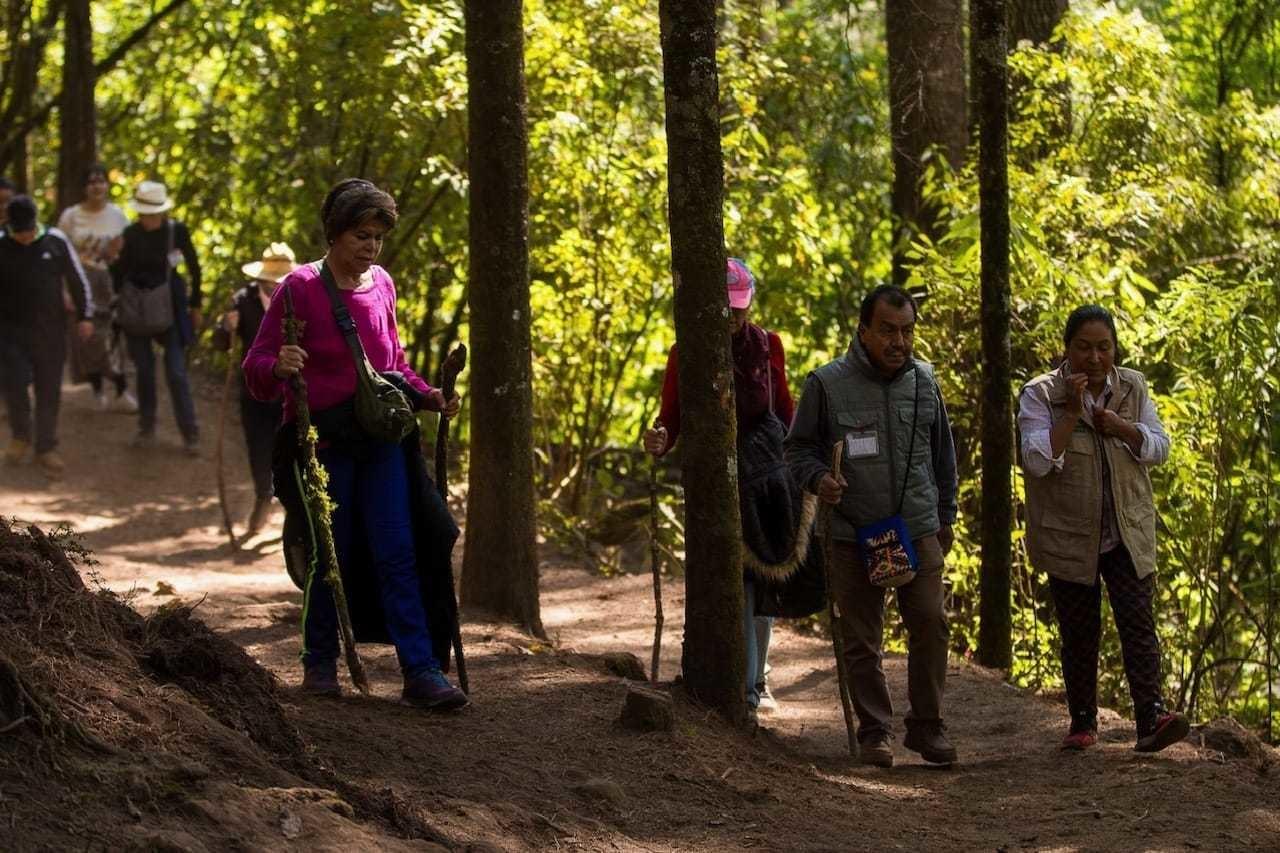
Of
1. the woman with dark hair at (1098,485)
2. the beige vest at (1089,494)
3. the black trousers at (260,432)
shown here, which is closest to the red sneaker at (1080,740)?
the woman with dark hair at (1098,485)

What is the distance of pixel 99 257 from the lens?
16.7m

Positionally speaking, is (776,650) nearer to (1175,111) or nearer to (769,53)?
(1175,111)

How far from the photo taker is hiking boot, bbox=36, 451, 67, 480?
1493 cm

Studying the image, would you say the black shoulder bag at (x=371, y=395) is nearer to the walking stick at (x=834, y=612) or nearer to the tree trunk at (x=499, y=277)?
the walking stick at (x=834, y=612)

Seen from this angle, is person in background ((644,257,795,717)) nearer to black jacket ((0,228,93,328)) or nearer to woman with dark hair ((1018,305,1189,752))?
woman with dark hair ((1018,305,1189,752))

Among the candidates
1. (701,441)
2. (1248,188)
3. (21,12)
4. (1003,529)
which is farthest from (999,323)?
(21,12)

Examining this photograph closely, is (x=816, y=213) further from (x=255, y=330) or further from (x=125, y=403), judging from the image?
(x=125, y=403)

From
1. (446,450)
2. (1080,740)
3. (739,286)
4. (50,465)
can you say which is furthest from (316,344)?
(50,465)

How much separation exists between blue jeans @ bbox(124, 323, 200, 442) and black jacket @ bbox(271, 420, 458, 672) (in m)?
8.53

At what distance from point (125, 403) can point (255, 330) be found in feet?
17.4

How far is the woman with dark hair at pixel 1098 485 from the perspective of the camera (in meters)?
7.65

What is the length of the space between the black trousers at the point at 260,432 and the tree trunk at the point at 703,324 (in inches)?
236

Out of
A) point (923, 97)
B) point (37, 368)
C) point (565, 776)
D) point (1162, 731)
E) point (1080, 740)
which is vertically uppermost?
point (923, 97)

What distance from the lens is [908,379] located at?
25.0 feet
